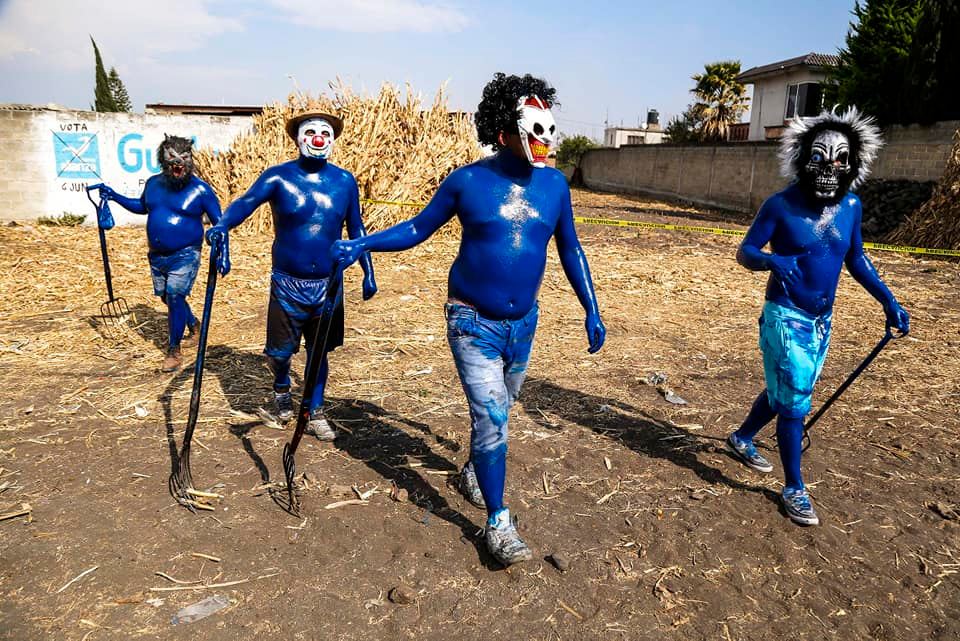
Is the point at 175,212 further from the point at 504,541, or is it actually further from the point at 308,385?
the point at 504,541

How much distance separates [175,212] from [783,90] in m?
34.7

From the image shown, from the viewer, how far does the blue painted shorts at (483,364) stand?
11.1 ft

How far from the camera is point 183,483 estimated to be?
13.6 feet

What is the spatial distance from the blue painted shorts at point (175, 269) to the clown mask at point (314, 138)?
8.28 feet

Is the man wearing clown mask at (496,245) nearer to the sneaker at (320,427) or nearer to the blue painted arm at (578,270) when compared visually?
the blue painted arm at (578,270)

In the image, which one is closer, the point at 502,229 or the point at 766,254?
the point at 502,229

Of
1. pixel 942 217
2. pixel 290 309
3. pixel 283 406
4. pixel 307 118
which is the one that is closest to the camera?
pixel 307 118

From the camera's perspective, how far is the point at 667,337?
24.7 ft

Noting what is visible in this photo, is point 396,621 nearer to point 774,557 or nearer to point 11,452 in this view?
point 774,557

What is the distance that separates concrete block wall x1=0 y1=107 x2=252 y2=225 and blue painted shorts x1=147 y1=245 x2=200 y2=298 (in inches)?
400

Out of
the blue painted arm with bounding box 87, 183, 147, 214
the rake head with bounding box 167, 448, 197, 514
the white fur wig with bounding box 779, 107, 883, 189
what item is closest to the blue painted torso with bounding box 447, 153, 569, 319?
the white fur wig with bounding box 779, 107, 883, 189

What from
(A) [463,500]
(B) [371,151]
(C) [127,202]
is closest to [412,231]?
(A) [463,500]

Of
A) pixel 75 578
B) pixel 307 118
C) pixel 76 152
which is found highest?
pixel 76 152

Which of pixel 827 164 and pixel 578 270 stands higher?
pixel 827 164
